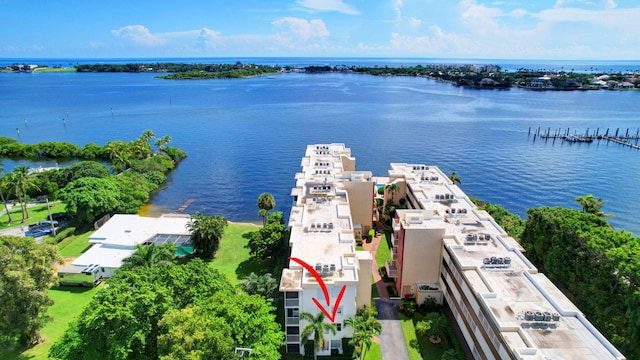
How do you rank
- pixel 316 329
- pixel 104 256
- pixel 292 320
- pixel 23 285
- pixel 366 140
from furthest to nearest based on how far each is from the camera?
pixel 366 140
pixel 104 256
pixel 292 320
pixel 316 329
pixel 23 285

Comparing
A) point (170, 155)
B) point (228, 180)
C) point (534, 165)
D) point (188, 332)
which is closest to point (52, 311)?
point (188, 332)

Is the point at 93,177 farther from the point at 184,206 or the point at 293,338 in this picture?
the point at 293,338

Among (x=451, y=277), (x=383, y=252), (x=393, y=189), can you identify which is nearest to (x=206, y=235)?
(x=383, y=252)

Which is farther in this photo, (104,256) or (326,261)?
(104,256)

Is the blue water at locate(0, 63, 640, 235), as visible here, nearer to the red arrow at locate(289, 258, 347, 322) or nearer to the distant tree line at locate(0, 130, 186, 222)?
the distant tree line at locate(0, 130, 186, 222)

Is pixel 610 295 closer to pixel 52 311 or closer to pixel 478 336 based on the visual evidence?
pixel 478 336

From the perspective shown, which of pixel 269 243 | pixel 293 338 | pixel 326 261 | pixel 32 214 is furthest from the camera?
pixel 32 214

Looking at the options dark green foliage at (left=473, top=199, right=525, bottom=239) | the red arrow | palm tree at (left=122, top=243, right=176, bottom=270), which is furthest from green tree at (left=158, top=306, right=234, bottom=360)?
dark green foliage at (left=473, top=199, right=525, bottom=239)
